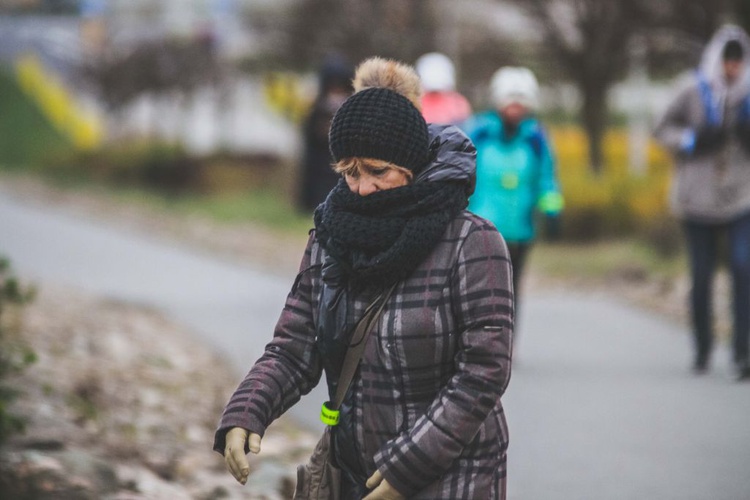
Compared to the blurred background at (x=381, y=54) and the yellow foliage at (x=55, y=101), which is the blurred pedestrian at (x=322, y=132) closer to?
the blurred background at (x=381, y=54)

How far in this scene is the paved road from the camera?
582 centimetres

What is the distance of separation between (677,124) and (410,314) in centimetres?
544

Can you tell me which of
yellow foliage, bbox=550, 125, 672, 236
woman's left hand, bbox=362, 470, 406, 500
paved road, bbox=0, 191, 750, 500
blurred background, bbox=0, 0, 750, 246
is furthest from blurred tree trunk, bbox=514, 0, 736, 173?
woman's left hand, bbox=362, 470, 406, 500

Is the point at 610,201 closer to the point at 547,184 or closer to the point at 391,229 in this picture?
the point at 547,184

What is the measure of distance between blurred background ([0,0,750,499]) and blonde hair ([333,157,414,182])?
7.08 ft

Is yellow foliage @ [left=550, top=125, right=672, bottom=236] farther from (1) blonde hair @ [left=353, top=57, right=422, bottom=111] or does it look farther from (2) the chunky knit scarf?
(2) the chunky knit scarf

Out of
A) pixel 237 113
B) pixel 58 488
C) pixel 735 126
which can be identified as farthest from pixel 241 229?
pixel 237 113

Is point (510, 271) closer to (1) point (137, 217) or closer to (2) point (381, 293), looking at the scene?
(2) point (381, 293)

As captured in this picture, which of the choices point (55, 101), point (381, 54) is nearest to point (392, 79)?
point (381, 54)

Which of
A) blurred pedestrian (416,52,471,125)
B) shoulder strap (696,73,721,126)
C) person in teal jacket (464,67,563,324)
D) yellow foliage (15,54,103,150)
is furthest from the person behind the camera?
yellow foliage (15,54,103,150)

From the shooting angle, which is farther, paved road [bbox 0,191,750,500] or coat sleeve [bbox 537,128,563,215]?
coat sleeve [bbox 537,128,563,215]

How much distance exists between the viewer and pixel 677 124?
8008mm

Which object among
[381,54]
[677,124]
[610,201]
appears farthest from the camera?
[381,54]

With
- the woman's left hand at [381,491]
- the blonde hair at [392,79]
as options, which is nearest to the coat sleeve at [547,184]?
the blonde hair at [392,79]
